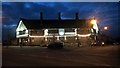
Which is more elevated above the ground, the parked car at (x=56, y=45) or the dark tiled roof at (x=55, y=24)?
the dark tiled roof at (x=55, y=24)

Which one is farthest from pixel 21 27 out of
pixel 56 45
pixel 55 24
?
pixel 56 45

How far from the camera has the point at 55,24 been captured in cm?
1981

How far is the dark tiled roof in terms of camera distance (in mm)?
19697

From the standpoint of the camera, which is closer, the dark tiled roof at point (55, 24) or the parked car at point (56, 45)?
the parked car at point (56, 45)

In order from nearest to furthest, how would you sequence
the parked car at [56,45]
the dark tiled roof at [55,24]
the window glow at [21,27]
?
the parked car at [56,45]
the window glow at [21,27]
the dark tiled roof at [55,24]

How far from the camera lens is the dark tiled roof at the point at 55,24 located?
64.6 feet

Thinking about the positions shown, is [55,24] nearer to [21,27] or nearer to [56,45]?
[56,45]

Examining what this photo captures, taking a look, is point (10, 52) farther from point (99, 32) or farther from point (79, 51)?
point (99, 32)

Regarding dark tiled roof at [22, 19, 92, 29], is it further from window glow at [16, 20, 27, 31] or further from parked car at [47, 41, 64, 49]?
parked car at [47, 41, 64, 49]

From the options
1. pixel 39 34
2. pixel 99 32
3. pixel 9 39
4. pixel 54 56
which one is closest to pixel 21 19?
pixel 39 34

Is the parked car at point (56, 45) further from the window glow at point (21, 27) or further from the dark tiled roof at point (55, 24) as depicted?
the window glow at point (21, 27)

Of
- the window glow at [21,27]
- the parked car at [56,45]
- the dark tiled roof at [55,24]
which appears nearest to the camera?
the parked car at [56,45]

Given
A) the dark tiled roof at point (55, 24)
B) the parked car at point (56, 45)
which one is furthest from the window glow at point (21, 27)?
the parked car at point (56, 45)

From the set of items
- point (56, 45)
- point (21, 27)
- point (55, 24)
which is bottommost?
point (56, 45)
